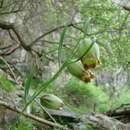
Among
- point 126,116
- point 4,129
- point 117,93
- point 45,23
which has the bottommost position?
point 117,93

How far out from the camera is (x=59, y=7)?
4.86 metres

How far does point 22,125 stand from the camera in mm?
2838

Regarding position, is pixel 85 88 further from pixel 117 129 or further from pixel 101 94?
pixel 117 129

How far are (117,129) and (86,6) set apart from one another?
61.5 inches

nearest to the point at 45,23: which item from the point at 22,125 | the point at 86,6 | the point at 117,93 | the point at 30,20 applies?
the point at 30,20

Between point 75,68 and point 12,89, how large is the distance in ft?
7.79

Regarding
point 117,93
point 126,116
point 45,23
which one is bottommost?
point 117,93

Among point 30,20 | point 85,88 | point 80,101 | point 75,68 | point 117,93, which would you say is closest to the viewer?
point 75,68

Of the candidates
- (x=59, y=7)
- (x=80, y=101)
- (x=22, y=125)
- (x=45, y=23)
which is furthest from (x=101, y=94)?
(x=22, y=125)

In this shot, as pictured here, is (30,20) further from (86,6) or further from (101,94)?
(101,94)

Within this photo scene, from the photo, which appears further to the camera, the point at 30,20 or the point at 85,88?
the point at 85,88

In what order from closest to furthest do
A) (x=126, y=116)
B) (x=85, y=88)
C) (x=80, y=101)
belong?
(x=126, y=116)
(x=80, y=101)
(x=85, y=88)

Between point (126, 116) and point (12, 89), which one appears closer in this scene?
point (12, 89)

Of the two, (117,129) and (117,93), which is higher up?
(117,129)
